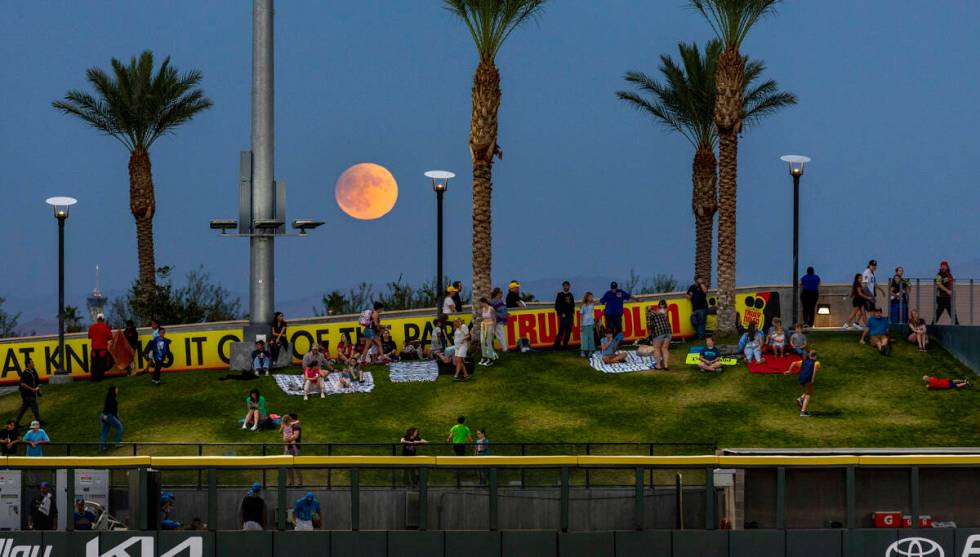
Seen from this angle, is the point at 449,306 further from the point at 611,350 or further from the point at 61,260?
the point at 61,260

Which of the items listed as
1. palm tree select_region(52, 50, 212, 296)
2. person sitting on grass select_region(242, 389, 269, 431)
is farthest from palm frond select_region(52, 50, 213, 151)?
person sitting on grass select_region(242, 389, 269, 431)

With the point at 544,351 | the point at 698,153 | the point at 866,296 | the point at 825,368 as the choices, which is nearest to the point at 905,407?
the point at 825,368

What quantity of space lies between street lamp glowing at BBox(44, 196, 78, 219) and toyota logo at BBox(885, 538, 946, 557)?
82.4 ft

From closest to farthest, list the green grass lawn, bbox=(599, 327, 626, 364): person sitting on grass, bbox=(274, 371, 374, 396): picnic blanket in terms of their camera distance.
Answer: the green grass lawn → bbox=(274, 371, 374, 396): picnic blanket → bbox=(599, 327, 626, 364): person sitting on grass

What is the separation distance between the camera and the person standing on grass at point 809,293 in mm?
42781

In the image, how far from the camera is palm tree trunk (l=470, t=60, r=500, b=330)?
4363 centimetres

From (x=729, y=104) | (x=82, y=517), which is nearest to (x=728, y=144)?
(x=729, y=104)

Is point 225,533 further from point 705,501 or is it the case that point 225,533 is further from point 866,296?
point 866,296

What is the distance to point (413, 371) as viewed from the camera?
38.4 meters

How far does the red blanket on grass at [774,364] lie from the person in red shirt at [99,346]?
16902mm

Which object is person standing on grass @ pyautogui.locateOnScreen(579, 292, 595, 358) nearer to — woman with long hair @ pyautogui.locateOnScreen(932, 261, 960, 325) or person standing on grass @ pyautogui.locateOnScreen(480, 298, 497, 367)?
person standing on grass @ pyautogui.locateOnScreen(480, 298, 497, 367)

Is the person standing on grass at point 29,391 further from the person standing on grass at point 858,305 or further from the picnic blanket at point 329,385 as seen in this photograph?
the person standing on grass at point 858,305

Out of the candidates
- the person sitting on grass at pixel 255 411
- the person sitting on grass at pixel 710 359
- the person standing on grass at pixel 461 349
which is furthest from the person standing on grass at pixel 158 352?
the person sitting on grass at pixel 710 359

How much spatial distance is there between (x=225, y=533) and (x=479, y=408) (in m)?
14.7
